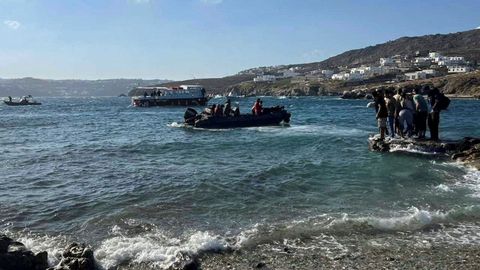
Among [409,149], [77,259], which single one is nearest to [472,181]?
[409,149]

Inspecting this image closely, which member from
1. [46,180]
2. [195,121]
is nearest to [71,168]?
[46,180]

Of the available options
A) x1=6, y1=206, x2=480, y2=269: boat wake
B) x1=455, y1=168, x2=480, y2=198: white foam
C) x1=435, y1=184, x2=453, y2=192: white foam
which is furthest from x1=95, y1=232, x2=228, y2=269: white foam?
x1=455, y1=168, x2=480, y2=198: white foam

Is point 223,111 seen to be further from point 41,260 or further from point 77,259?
point 77,259

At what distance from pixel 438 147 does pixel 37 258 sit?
17.7 metres

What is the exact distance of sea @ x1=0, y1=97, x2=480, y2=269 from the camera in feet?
35.2

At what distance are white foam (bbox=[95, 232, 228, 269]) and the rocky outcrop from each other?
107cm

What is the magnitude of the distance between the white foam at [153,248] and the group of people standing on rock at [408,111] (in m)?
14.2

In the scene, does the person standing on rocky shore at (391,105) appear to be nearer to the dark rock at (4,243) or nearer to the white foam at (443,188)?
the white foam at (443,188)

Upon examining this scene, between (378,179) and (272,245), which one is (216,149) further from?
(272,245)

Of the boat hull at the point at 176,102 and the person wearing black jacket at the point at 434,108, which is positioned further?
the boat hull at the point at 176,102

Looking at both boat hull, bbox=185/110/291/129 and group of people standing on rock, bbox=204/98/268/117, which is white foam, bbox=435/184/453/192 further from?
group of people standing on rock, bbox=204/98/268/117

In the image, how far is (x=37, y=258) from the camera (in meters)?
9.14

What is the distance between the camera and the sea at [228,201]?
10.7m

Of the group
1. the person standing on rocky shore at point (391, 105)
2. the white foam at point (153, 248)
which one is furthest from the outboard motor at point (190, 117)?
the white foam at point (153, 248)
